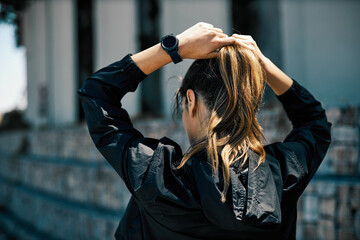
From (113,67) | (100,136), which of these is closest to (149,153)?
(100,136)

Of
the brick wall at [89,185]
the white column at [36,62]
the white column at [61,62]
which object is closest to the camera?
the brick wall at [89,185]

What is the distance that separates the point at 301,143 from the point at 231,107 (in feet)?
1.27

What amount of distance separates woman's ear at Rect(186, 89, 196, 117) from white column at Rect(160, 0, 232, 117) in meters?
2.60

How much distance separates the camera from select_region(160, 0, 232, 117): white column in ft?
13.5

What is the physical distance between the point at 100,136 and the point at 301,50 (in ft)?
8.78

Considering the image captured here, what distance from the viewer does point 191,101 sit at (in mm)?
1279

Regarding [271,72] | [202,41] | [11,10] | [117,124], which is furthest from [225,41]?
[11,10]

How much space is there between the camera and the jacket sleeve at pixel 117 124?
1.17 m

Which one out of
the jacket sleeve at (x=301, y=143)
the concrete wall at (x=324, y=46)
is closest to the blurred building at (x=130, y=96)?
the concrete wall at (x=324, y=46)

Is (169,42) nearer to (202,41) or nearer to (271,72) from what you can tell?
(202,41)

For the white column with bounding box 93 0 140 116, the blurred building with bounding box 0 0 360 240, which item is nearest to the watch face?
the blurred building with bounding box 0 0 360 240

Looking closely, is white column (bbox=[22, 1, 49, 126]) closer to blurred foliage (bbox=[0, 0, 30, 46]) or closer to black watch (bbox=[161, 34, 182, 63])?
blurred foliage (bbox=[0, 0, 30, 46])

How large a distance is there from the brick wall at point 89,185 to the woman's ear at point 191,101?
157 centimetres

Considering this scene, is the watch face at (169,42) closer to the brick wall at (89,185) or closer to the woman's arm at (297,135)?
the woman's arm at (297,135)
